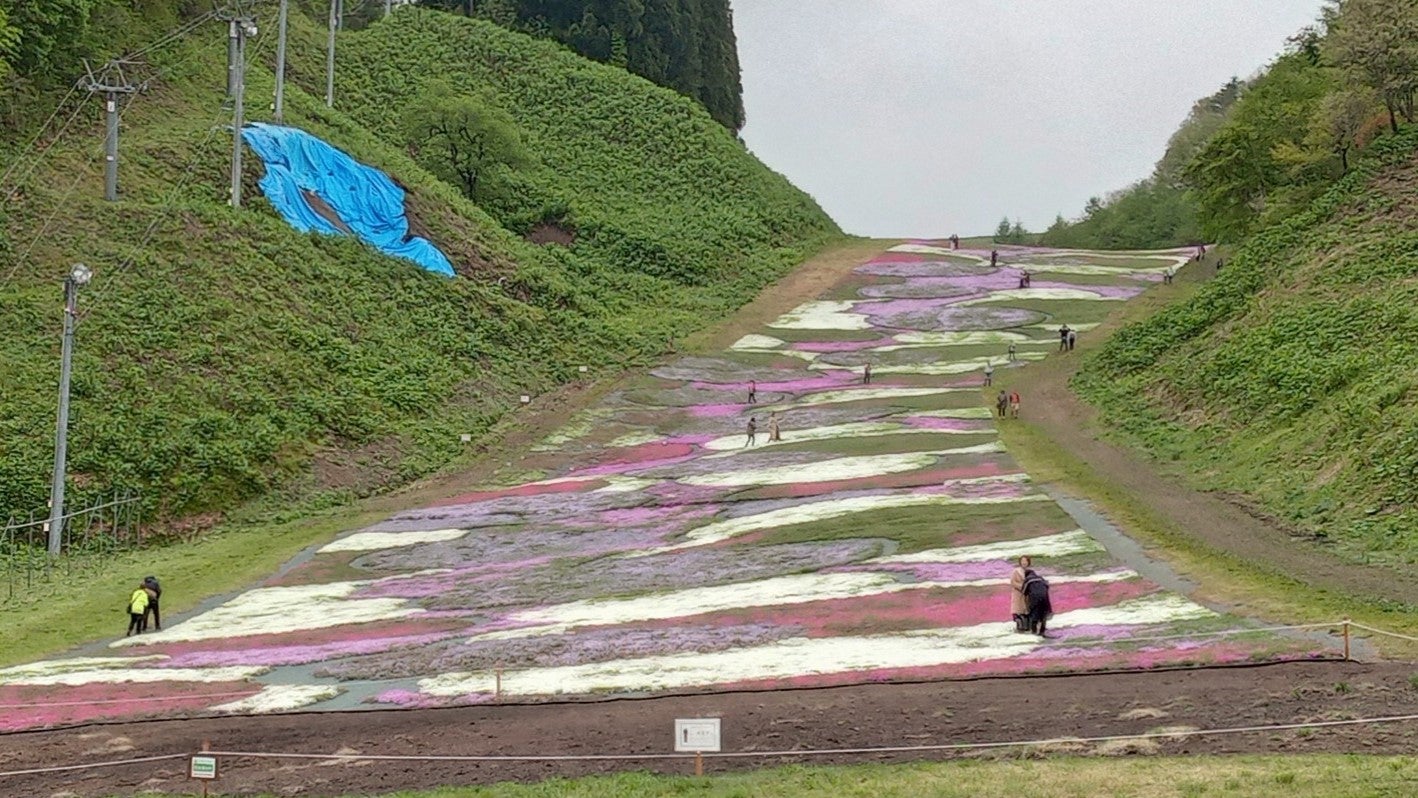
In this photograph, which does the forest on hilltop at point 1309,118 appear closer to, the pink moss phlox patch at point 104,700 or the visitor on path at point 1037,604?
the visitor on path at point 1037,604

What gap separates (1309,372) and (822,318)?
5082cm

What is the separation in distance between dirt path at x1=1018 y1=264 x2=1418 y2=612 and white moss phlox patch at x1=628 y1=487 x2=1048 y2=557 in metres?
4.72

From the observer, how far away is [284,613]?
1702 inches

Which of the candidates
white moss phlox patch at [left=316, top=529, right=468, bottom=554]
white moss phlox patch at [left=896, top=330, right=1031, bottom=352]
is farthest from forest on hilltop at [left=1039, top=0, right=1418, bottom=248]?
white moss phlox patch at [left=316, top=529, right=468, bottom=554]

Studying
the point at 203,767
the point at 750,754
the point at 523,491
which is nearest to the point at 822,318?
the point at 523,491

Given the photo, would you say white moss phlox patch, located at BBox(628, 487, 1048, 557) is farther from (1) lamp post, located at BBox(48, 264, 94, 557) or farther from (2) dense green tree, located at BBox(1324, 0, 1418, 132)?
(2) dense green tree, located at BBox(1324, 0, 1418, 132)

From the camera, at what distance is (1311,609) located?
32.4 m

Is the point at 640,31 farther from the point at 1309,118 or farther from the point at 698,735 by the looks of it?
the point at 698,735

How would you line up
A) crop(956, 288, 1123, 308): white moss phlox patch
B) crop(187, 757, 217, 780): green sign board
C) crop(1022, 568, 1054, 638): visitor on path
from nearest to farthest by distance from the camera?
1. crop(187, 757, 217, 780): green sign board
2. crop(1022, 568, 1054, 638): visitor on path
3. crop(956, 288, 1123, 308): white moss phlox patch

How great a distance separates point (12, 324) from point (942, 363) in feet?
159

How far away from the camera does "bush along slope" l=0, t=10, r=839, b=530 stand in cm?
6119

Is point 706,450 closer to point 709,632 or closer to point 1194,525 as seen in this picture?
point 1194,525

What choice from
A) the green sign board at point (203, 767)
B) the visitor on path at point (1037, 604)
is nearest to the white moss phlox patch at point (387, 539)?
the visitor on path at point (1037, 604)

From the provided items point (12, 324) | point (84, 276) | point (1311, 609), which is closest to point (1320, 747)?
point (1311, 609)
